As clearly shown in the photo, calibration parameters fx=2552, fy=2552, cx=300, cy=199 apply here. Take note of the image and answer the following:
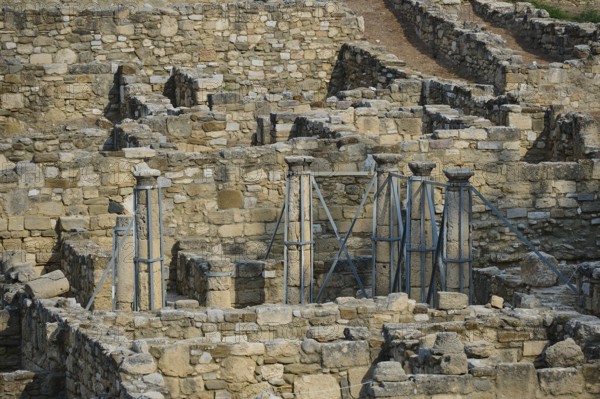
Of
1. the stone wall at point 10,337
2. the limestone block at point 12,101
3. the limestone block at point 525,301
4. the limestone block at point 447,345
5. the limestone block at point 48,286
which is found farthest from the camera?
the limestone block at point 12,101

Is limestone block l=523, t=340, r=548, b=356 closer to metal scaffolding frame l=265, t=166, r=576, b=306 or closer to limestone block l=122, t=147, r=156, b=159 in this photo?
metal scaffolding frame l=265, t=166, r=576, b=306

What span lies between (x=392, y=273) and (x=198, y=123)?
876 cm

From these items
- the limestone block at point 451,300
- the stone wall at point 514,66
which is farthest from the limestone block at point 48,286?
the stone wall at point 514,66

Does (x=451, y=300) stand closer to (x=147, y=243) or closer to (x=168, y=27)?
(x=147, y=243)

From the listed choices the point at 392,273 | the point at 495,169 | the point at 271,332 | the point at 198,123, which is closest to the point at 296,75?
the point at 198,123

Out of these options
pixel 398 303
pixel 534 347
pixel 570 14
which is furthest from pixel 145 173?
pixel 570 14

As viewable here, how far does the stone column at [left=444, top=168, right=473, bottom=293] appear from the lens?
30.6 metres

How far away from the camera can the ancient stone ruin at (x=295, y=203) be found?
25.4m

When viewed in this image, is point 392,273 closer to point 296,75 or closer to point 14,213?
point 14,213

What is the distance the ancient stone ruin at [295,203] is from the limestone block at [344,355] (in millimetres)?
19

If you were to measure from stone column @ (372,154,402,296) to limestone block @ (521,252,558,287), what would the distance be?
240 cm

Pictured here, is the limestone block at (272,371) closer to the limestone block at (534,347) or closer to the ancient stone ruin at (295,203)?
the ancient stone ruin at (295,203)

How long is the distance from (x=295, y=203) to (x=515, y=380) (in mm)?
8909

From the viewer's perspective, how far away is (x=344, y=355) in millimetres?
25281
